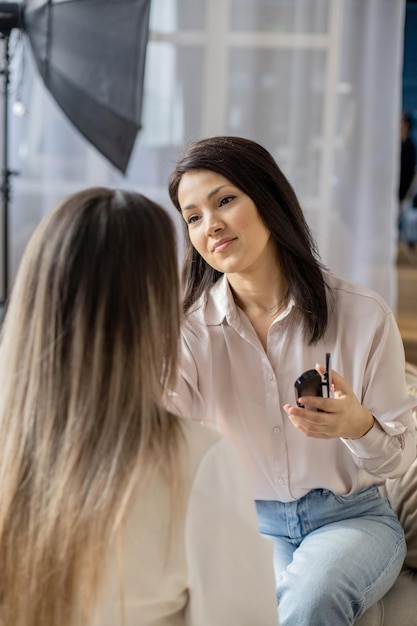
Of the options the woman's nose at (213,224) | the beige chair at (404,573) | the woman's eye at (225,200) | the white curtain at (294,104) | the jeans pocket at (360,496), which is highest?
the white curtain at (294,104)

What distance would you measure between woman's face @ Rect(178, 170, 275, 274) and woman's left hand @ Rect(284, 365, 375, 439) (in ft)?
0.94

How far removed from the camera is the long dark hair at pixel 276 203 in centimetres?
147

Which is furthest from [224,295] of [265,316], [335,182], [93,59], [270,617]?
[335,182]

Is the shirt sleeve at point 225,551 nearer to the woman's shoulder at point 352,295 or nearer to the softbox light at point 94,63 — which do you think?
the woman's shoulder at point 352,295

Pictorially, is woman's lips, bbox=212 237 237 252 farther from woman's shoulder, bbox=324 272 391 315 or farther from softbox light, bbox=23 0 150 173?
softbox light, bbox=23 0 150 173

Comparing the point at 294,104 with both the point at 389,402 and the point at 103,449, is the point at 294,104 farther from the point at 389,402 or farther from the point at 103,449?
the point at 103,449

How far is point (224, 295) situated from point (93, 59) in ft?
4.89

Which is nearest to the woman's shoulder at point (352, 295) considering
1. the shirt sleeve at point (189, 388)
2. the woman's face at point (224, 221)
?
the woman's face at point (224, 221)

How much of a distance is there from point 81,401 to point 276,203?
718 mm

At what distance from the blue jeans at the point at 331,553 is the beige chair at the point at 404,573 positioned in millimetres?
45

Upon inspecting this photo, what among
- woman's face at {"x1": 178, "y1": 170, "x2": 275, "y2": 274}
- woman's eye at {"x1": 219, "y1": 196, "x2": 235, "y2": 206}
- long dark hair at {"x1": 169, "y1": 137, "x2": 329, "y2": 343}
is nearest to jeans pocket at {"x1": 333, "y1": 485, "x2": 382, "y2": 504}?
long dark hair at {"x1": 169, "y1": 137, "x2": 329, "y2": 343}

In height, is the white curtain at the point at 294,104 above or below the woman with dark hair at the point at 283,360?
above

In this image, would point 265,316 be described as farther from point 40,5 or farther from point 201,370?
point 40,5

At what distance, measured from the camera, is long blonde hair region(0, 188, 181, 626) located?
0.88m
